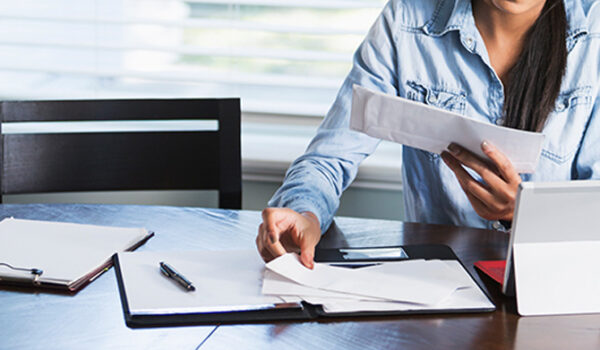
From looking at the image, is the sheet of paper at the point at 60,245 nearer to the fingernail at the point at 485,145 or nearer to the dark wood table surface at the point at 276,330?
the dark wood table surface at the point at 276,330

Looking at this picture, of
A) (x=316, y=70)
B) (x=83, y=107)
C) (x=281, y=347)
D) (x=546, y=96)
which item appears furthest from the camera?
(x=316, y=70)

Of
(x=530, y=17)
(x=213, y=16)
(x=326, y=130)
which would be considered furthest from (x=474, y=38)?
(x=213, y=16)

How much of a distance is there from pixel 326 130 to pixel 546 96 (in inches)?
16.2

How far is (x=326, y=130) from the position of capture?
1322mm

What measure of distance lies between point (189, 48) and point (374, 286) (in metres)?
Answer: 1.22

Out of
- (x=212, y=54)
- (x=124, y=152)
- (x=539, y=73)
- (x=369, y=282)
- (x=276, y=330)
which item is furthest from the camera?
(x=212, y=54)

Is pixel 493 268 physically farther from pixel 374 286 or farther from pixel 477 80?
pixel 477 80

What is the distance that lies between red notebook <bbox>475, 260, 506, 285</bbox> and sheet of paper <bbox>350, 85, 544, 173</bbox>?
138 mm

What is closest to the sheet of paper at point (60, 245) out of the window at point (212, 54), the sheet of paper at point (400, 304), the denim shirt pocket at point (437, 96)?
the sheet of paper at point (400, 304)

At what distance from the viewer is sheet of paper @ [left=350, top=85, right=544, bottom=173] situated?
910mm

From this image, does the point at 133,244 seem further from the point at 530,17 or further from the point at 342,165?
the point at 530,17

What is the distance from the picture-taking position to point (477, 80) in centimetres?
136

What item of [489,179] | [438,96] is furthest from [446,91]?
[489,179]

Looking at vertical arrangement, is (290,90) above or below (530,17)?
below
